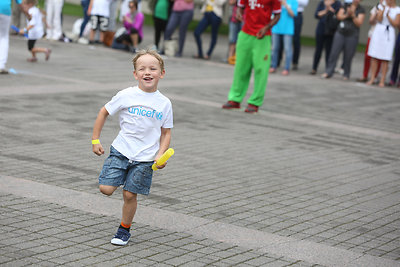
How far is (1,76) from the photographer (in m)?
12.1

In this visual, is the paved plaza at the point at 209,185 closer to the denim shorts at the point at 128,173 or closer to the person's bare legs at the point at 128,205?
the person's bare legs at the point at 128,205

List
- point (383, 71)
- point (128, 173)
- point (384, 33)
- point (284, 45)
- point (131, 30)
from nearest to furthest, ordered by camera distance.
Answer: point (128, 173) → point (384, 33) → point (383, 71) → point (284, 45) → point (131, 30)

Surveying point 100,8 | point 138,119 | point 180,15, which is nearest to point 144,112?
point 138,119

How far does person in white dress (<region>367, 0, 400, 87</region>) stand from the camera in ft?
52.3

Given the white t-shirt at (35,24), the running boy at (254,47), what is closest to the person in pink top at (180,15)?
the white t-shirt at (35,24)

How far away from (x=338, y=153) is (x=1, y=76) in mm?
5907

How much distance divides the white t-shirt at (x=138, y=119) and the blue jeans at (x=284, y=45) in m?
12.6

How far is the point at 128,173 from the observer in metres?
4.89

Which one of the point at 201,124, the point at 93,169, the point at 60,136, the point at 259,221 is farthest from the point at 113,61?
the point at 259,221

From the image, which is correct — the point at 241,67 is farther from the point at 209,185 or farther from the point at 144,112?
the point at 144,112

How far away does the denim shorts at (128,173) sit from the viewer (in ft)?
15.9

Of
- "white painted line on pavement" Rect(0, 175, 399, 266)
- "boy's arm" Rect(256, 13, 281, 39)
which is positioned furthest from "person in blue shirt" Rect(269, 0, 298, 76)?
"white painted line on pavement" Rect(0, 175, 399, 266)

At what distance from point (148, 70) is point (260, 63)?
666 centimetres

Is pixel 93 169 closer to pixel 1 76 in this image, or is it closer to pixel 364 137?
pixel 364 137
